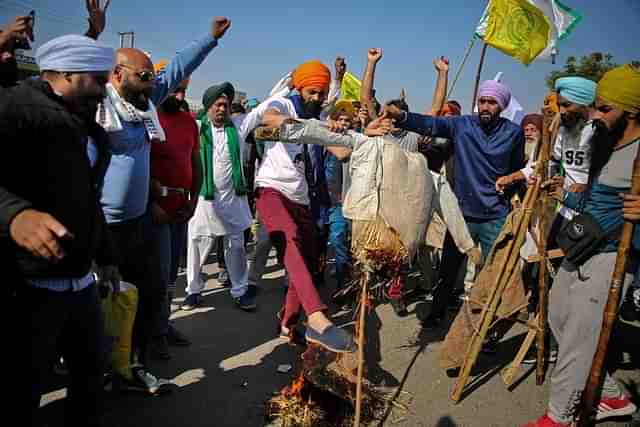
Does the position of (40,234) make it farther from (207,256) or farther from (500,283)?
(207,256)

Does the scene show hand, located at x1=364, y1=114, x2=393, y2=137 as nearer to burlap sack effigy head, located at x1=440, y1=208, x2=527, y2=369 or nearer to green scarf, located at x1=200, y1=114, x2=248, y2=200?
burlap sack effigy head, located at x1=440, y1=208, x2=527, y2=369

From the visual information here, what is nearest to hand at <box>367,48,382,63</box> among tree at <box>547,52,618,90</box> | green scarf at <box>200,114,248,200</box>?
green scarf at <box>200,114,248,200</box>

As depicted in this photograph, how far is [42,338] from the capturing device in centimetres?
201

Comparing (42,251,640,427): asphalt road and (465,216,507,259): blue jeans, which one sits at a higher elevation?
(465,216,507,259): blue jeans

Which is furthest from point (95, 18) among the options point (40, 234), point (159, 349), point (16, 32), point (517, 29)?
point (517, 29)

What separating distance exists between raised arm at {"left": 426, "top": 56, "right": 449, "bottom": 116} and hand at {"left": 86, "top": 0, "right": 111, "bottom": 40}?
9.82 ft

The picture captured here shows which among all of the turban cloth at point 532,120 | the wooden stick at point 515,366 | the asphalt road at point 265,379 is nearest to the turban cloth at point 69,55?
the asphalt road at point 265,379

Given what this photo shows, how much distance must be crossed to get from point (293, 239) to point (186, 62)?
1.62 metres

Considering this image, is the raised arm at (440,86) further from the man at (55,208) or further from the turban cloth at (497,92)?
the man at (55,208)

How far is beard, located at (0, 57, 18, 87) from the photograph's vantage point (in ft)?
8.75

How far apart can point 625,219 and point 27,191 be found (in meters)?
3.09

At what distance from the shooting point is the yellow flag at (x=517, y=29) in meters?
5.79

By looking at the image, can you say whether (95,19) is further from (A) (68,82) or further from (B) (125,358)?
(B) (125,358)

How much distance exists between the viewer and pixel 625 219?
8.55 feet
